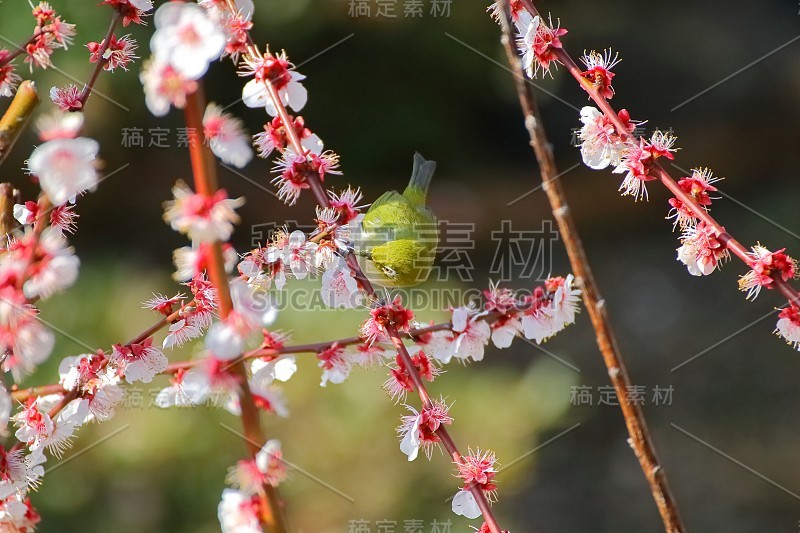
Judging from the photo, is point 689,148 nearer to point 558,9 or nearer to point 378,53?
point 558,9

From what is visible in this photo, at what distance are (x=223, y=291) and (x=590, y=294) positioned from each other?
1.01ft

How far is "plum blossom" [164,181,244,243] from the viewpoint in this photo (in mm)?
431

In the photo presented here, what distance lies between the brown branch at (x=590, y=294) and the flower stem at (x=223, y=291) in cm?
26

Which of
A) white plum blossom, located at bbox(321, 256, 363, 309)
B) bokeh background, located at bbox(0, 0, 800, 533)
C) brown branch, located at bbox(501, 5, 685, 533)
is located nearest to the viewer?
brown branch, located at bbox(501, 5, 685, 533)

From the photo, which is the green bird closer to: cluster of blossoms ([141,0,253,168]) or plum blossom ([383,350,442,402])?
plum blossom ([383,350,442,402])

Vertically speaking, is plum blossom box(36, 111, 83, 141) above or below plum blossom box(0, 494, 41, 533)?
above

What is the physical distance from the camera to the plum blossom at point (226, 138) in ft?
1.67

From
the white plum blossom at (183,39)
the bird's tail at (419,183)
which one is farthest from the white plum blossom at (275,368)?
the bird's tail at (419,183)

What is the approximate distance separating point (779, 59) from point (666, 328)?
146 cm

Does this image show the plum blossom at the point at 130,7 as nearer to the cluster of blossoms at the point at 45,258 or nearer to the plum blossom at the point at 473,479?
the cluster of blossoms at the point at 45,258

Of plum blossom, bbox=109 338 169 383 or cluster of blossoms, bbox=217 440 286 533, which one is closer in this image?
cluster of blossoms, bbox=217 440 286 533

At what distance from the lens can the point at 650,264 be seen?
3.89m

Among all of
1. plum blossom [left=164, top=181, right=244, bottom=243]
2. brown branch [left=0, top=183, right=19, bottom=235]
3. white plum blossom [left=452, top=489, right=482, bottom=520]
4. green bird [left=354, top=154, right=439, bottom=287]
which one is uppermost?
green bird [left=354, top=154, right=439, bottom=287]

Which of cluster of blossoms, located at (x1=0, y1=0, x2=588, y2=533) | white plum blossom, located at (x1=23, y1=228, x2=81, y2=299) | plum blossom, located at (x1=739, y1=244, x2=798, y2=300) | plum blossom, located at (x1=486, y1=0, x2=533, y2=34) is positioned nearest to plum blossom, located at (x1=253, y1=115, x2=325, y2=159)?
cluster of blossoms, located at (x1=0, y1=0, x2=588, y2=533)
